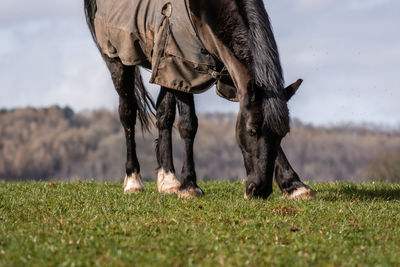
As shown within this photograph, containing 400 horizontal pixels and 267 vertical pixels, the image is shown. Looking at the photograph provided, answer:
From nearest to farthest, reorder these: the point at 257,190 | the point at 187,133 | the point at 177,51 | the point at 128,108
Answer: the point at 257,190 → the point at 177,51 → the point at 187,133 → the point at 128,108

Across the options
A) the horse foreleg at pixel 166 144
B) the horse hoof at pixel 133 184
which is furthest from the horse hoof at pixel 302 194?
the horse hoof at pixel 133 184

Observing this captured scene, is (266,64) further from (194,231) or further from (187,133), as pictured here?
(194,231)

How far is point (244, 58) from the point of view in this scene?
6.83 m

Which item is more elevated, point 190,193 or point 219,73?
point 219,73

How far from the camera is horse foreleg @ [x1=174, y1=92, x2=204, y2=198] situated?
7.88m

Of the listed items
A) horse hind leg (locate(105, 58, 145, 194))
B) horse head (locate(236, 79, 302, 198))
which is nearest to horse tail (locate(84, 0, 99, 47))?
horse hind leg (locate(105, 58, 145, 194))

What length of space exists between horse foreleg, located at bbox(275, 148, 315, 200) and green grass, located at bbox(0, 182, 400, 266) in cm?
46

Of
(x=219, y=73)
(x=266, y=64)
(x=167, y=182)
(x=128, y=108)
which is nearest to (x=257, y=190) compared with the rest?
(x=266, y=64)

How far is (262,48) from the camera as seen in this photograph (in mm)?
6586

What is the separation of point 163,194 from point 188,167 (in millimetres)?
550

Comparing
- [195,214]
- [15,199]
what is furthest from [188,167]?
[15,199]

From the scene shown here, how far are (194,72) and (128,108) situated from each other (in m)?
2.27

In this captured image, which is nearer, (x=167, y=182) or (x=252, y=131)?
(x=252, y=131)

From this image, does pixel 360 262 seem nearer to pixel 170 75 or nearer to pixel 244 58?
pixel 244 58
